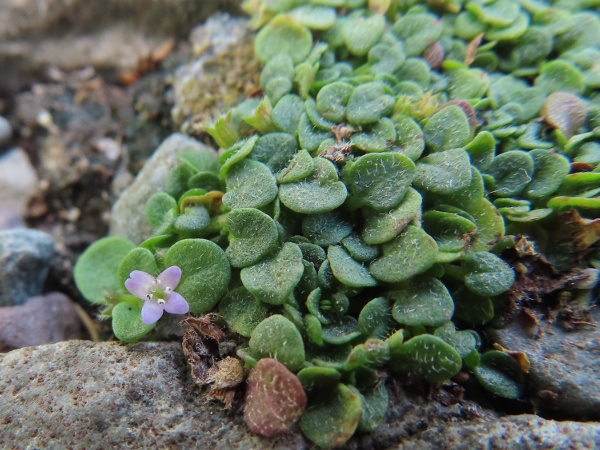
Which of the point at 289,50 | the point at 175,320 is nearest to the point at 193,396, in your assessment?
the point at 175,320

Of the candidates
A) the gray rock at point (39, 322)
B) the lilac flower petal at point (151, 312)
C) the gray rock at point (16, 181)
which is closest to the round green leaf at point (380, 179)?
the lilac flower petal at point (151, 312)

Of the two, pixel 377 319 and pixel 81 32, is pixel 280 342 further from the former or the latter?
pixel 81 32

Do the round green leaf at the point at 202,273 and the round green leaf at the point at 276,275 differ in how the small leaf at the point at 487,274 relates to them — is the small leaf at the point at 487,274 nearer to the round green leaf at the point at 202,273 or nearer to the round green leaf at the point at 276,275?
the round green leaf at the point at 276,275

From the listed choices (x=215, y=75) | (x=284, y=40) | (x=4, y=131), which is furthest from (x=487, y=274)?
(x=4, y=131)

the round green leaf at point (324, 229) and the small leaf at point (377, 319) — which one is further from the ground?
the round green leaf at point (324, 229)

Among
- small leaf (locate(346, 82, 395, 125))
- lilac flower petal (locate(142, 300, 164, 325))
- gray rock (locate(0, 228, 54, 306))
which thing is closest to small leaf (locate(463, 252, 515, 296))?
small leaf (locate(346, 82, 395, 125))

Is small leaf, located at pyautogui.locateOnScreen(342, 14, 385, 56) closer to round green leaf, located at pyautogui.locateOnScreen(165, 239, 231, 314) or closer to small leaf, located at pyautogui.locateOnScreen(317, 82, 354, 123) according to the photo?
small leaf, located at pyautogui.locateOnScreen(317, 82, 354, 123)

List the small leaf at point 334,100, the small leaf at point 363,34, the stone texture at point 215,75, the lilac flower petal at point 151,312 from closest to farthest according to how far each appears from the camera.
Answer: the lilac flower petal at point 151,312
the small leaf at point 334,100
the small leaf at point 363,34
the stone texture at point 215,75

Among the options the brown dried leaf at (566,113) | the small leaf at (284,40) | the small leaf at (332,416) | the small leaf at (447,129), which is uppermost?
the small leaf at (284,40)
